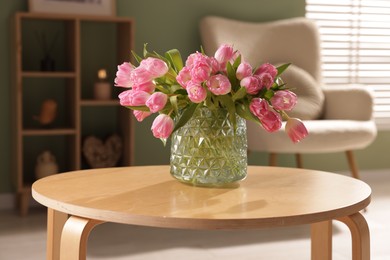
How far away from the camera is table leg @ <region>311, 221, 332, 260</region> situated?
1.76 metres

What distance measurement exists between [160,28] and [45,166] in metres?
1.00

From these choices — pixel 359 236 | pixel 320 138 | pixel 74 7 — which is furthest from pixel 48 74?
pixel 359 236

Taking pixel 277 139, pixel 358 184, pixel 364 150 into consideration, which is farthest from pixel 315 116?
pixel 358 184

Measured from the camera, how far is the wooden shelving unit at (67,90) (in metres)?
3.11

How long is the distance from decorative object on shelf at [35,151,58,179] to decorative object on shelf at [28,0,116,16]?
709mm

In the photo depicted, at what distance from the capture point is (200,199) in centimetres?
145

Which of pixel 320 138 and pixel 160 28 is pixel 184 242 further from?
pixel 160 28

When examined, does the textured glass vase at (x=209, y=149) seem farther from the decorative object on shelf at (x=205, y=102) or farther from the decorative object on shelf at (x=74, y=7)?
Answer: the decorative object on shelf at (x=74, y=7)

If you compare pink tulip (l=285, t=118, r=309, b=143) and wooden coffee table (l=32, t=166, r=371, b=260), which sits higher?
pink tulip (l=285, t=118, r=309, b=143)

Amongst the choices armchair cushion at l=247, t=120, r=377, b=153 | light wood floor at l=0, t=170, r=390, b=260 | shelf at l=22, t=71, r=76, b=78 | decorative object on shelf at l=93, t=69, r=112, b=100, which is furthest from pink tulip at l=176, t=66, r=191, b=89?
decorative object on shelf at l=93, t=69, r=112, b=100

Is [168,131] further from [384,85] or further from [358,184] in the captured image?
[384,85]

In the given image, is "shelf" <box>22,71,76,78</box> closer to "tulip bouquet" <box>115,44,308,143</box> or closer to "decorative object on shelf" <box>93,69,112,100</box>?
"decorative object on shelf" <box>93,69,112,100</box>

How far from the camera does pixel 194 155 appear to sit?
1594 mm

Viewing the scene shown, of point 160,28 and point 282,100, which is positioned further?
point 160,28
